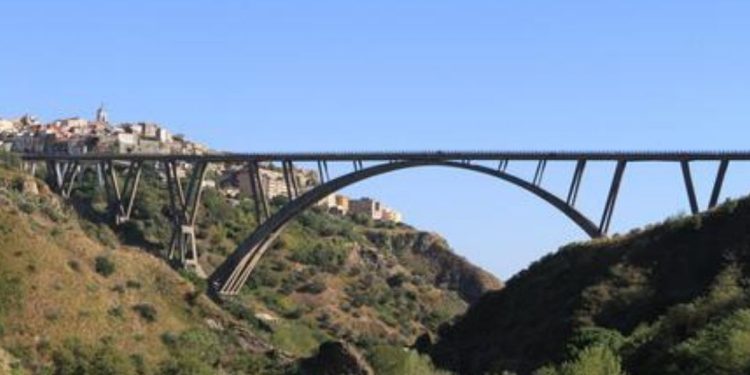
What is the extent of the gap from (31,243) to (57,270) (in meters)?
2.51

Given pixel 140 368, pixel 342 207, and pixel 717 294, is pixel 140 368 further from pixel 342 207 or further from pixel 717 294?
pixel 342 207

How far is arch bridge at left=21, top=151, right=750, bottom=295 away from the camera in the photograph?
221ft

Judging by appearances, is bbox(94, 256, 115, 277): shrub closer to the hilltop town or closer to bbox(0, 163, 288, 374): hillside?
bbox(0, 163, 288, 374): hillside

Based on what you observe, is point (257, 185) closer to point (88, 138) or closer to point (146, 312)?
point (146, 312)

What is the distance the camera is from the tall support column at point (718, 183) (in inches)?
2488

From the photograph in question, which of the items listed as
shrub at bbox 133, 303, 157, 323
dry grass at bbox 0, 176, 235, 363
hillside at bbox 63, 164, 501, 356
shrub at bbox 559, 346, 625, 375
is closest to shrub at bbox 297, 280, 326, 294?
hillside at bbox 63, 164, 501, 356

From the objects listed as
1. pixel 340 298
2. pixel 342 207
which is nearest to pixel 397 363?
pixel 340 298

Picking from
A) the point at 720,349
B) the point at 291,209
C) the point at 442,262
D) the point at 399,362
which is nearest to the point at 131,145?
the point at 442,262

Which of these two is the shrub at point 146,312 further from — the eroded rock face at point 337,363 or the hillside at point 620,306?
the hillside at point 620,306

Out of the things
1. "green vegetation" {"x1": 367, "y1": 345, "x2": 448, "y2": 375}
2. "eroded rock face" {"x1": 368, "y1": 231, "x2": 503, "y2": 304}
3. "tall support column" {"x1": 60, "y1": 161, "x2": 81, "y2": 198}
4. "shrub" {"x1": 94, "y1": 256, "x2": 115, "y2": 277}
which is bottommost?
"eroded rock face" {"x1": 368, "y1": 231, "x2": 503, "y2": 304}

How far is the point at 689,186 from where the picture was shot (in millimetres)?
65000

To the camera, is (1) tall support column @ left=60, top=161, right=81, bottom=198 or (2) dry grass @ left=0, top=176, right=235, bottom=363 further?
(1) tall support column @ left=60, top=161, right=81, bottom=198

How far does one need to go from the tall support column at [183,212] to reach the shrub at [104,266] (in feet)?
68.4

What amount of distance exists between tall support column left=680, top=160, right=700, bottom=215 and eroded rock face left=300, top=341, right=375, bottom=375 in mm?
19996
